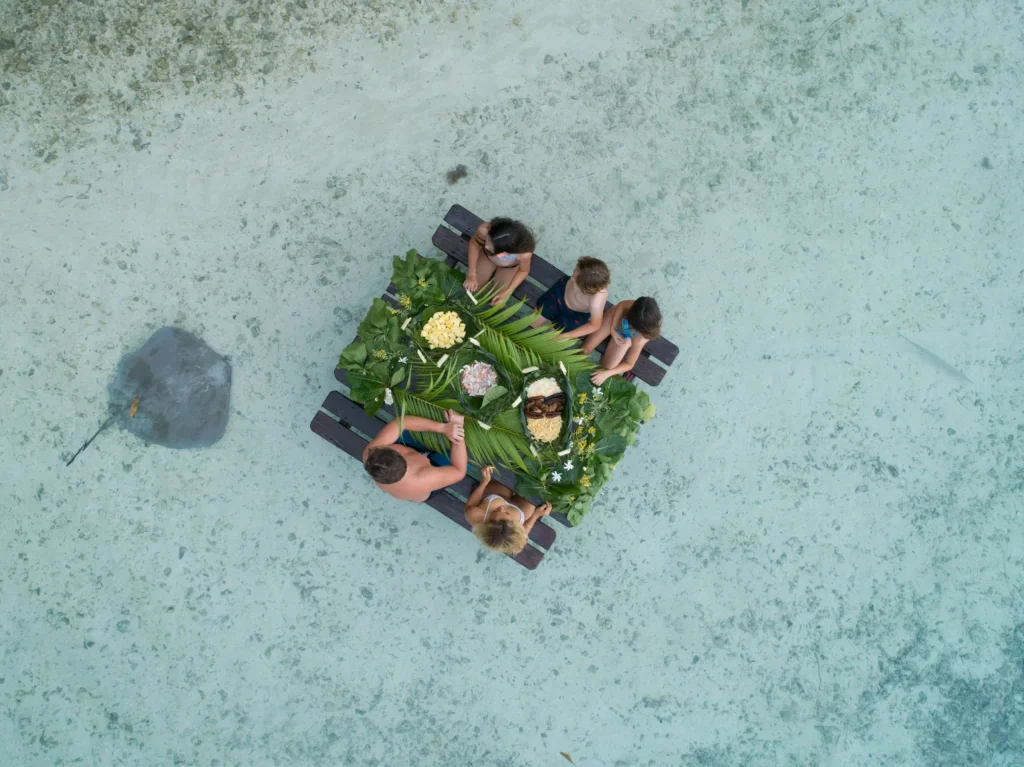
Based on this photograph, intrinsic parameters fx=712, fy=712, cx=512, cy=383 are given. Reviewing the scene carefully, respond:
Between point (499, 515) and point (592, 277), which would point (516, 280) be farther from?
point (499, 515)

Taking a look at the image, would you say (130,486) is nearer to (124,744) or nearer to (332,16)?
(124,744)

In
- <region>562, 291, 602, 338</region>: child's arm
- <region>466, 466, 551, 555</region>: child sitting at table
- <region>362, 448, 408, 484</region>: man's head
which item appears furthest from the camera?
<region>562, 291, 602, 338</region>: child's arm

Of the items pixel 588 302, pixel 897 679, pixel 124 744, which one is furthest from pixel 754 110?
pixel 124 744

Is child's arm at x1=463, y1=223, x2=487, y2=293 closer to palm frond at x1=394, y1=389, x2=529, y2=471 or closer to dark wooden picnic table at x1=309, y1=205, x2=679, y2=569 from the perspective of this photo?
dark wooden picnic table at x1=309, y1=205, x2=679, y2=569

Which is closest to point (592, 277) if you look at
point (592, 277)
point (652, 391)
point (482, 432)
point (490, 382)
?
point (592, 277)

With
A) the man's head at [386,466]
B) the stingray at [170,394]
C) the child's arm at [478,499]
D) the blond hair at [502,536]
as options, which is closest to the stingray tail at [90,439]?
the stingray at [170,394]

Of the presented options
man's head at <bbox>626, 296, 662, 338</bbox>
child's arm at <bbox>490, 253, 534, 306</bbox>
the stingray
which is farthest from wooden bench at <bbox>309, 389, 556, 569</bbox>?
man's head at <bbox>626, 296, 662, 338</bbox>
